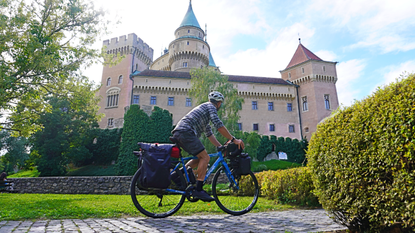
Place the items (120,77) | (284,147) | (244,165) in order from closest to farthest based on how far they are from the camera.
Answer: (244,165) < (284,147) < (120,77)

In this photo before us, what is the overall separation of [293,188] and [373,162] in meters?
4.74

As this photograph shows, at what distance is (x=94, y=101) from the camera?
19.0 metres

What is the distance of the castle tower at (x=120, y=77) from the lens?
130 ft

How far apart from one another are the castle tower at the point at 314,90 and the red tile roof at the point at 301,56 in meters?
0.20

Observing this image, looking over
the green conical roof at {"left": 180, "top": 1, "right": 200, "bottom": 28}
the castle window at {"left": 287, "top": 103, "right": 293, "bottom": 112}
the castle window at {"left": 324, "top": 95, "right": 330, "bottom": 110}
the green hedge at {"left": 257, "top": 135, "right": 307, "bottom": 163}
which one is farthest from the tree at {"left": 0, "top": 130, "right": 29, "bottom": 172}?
the castle window at {"left": 324, "top": 95, "right": 330, "bottom": 110}

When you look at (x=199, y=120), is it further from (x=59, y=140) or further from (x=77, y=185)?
(x=59, y=140)

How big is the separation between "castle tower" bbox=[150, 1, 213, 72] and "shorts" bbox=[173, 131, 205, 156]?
131 feet

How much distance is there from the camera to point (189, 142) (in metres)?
4.09

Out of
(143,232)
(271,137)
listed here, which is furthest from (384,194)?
(271,137)

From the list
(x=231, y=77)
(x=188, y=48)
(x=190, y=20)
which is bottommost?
(x=231, y=77)

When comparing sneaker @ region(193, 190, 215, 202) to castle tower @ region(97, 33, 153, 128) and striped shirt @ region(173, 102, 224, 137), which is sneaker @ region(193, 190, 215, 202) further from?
castle tower @ region(97, 33, 153, 128)

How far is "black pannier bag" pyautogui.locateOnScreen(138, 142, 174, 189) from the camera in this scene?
3.79m

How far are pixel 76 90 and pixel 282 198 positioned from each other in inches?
519

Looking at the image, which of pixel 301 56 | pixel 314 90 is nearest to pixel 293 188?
pixel 314 90
